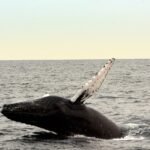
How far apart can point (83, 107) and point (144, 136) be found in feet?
12.0

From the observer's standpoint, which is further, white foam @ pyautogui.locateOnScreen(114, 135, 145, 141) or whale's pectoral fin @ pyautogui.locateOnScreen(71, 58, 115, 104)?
white foam @ pyautogui.locateOnScreen(114, 135, 145, 141)

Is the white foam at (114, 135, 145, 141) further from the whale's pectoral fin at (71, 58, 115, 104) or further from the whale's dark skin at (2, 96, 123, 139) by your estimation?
the whale's pectoral fin at (71, 58, 115, 104)

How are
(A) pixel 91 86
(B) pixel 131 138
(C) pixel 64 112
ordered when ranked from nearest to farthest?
(A) pixel 91 86 < (C) pixel 64 112 < (B) pixel 131 138

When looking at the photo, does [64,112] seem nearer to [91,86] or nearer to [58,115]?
[58,115]

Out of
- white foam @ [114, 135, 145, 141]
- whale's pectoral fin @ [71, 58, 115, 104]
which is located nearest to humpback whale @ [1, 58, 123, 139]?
whale's pectoral fin @ [71, 58, 115, 104]

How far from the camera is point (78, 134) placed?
16906 mm

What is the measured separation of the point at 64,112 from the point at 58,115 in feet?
0.69

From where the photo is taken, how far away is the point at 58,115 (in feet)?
53.7

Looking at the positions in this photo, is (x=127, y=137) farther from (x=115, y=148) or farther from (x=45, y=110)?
(x=45, y=110)

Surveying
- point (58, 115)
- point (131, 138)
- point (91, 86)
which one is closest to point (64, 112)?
point (58, 115)

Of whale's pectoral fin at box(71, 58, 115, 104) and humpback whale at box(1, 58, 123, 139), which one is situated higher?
whale's pectoral fin at box(71, 58, 115, 104)

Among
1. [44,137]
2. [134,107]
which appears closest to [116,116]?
[134,107]

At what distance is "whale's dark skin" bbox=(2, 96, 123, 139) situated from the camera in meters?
16.3

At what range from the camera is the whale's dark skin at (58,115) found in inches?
643
